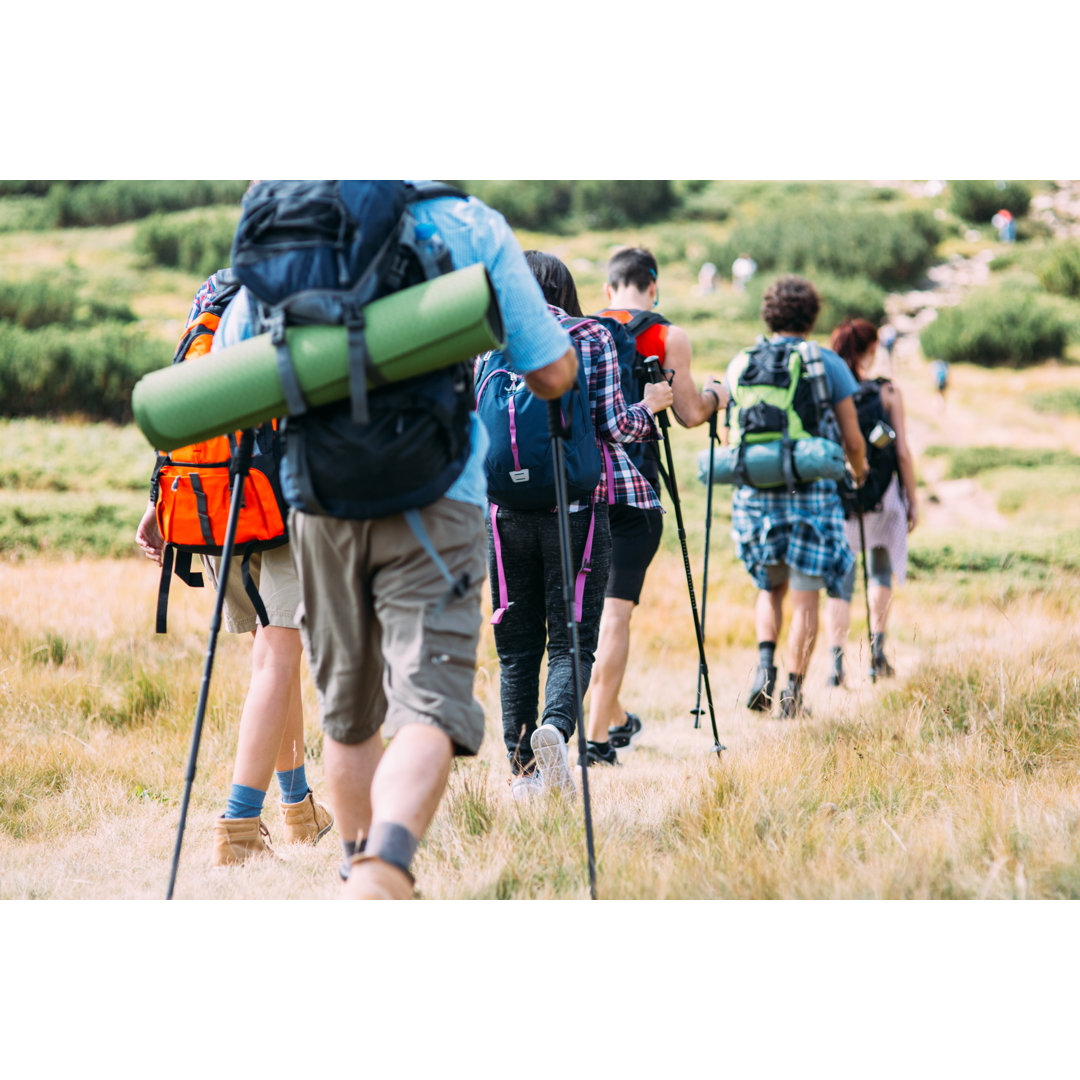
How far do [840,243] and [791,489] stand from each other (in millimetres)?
12306

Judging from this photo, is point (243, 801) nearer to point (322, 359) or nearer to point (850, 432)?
point (322, 359)

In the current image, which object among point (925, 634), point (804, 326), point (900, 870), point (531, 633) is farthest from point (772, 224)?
point (900, 870)

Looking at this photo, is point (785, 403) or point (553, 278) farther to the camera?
point (785, 403)

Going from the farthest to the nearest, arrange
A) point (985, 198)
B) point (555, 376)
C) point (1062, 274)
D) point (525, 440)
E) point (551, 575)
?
point (985, 198), point (1062, 274), point (551, 575), point (525, 440), point (555, 376)

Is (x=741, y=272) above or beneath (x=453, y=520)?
beneath

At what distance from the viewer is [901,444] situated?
7758 millimetres

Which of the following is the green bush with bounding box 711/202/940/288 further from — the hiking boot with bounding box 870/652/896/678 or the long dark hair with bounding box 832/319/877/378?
the hiking boot with bounding box 870/652/896/678

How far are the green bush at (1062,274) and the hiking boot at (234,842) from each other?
50.9 feet

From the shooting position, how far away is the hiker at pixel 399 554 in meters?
2.64

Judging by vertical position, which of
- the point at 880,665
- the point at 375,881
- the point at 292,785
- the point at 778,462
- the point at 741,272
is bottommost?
the point at 880,665

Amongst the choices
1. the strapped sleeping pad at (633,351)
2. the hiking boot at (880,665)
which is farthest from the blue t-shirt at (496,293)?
the hiking boot at (880,665)

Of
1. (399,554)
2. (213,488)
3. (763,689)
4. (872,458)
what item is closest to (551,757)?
A: (213,488)

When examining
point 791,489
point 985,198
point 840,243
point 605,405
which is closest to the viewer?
point 605,405

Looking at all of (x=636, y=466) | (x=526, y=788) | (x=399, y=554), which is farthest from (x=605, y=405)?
(x=399, y=554)
